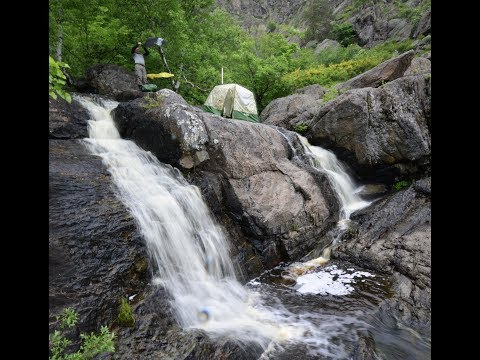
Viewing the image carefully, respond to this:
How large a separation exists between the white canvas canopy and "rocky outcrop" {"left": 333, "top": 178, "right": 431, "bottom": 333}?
7.24m

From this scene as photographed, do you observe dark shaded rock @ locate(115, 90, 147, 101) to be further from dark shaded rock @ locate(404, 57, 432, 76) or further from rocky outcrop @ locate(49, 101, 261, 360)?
dark shaded rock @ locate(404, 57, 432, 76)

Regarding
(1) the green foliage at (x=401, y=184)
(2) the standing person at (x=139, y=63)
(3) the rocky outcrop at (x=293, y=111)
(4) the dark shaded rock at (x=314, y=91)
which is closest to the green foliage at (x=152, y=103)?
(2) the standing person at (x=139, y=63)

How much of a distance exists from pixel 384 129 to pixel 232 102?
6851mm

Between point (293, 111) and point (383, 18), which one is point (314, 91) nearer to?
point (293, 111)

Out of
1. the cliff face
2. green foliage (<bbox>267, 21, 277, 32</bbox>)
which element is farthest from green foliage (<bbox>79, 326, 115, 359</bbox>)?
green foliage (<bbox>267, 21, 277, 32</bbox>)

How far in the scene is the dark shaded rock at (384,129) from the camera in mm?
11164

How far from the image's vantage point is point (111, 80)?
1381 centimetres

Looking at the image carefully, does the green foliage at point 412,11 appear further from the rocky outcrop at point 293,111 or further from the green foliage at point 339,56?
the rocky outcrop at point 293,111

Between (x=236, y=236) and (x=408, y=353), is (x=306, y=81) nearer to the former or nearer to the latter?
(x=236, y=236)

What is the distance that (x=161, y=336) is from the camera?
4512 mm

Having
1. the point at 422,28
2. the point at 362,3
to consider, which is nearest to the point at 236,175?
the point at 422,28

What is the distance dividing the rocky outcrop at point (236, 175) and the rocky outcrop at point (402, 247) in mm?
1351
